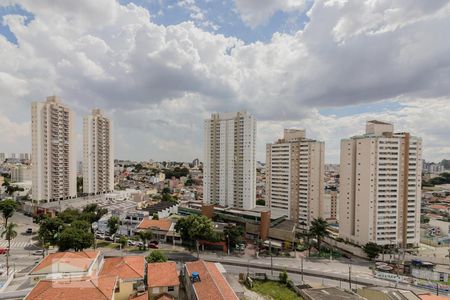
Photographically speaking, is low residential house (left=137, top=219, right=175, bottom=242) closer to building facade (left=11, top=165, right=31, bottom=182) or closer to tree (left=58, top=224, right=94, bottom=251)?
tree (left=58, top=224, right=94, bottom=251)

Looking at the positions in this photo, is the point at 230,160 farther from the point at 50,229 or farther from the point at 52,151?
the point at 52,151

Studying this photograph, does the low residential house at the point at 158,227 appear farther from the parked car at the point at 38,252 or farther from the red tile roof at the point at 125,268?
the red tile roof at the point at 125,268

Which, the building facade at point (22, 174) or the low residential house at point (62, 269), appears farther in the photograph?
the building facade at point (22, 174)

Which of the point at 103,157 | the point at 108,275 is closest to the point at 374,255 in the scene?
the point at 108,275

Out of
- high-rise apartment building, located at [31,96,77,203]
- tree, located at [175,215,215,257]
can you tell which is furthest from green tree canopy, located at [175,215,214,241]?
high-rise apartment building, located at [31,96,77,203]

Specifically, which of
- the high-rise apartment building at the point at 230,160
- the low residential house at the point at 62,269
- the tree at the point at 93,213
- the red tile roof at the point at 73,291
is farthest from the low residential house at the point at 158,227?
the red tile roof at the point at 73,291

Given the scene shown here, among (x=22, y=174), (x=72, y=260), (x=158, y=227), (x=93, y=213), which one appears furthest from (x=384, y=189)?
(x=22, y=174)
